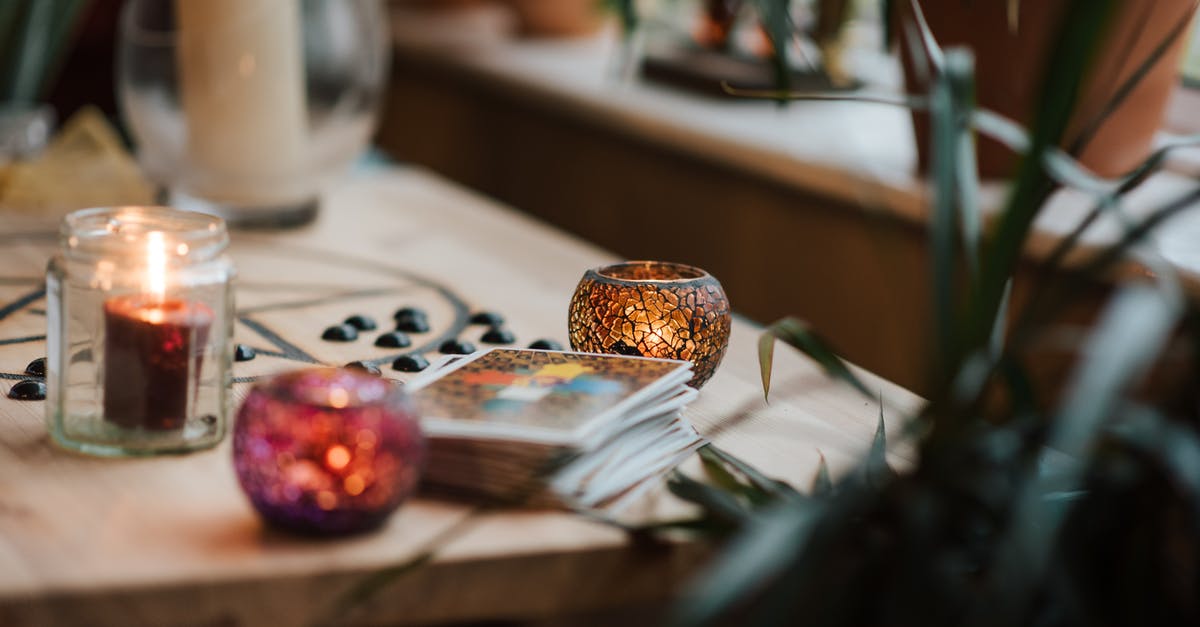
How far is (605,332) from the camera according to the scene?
0.91m

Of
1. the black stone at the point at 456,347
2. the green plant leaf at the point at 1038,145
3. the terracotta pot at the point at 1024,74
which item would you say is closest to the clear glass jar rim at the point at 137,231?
the black stone at the point at 456,347

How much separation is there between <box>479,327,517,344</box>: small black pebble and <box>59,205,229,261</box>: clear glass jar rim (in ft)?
0.90

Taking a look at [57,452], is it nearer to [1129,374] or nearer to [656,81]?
[1129,374]

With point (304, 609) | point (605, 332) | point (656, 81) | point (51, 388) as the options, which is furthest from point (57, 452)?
point (656, 81)

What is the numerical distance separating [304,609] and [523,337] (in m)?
0.45

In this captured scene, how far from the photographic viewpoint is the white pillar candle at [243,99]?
53.0 inches

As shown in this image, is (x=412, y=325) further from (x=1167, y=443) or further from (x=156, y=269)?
(x=1167, y=443)

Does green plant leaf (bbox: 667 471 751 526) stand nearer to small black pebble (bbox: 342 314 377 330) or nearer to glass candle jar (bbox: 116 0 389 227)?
small black pebble (bbox: 342 314 377 330)

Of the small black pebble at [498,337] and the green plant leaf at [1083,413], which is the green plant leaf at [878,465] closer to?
the green plant leaf at [1083,413]


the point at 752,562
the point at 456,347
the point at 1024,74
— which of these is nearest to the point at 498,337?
Result: the point at 456,347

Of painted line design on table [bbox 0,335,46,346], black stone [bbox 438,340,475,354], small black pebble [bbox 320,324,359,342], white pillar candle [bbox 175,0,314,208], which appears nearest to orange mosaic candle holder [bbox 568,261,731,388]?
black stone [bbox 438,340,475,354]

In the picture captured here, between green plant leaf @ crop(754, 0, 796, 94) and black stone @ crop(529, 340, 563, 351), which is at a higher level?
green plant leaf @ crop(754, 0, 796, 94)

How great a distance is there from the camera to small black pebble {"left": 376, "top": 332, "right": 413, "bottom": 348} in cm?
103

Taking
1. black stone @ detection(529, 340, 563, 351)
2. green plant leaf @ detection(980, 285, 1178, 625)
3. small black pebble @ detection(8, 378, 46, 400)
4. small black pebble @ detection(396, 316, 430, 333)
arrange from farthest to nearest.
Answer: small black pebble @ detection(396, 316, 430, 333) < black stone @ detection(529, 340, 563, 351) < small black pebble @ detection(8, 378, 46, 400) < green plant leaf @ detection(980, 285, 1178, 625)
